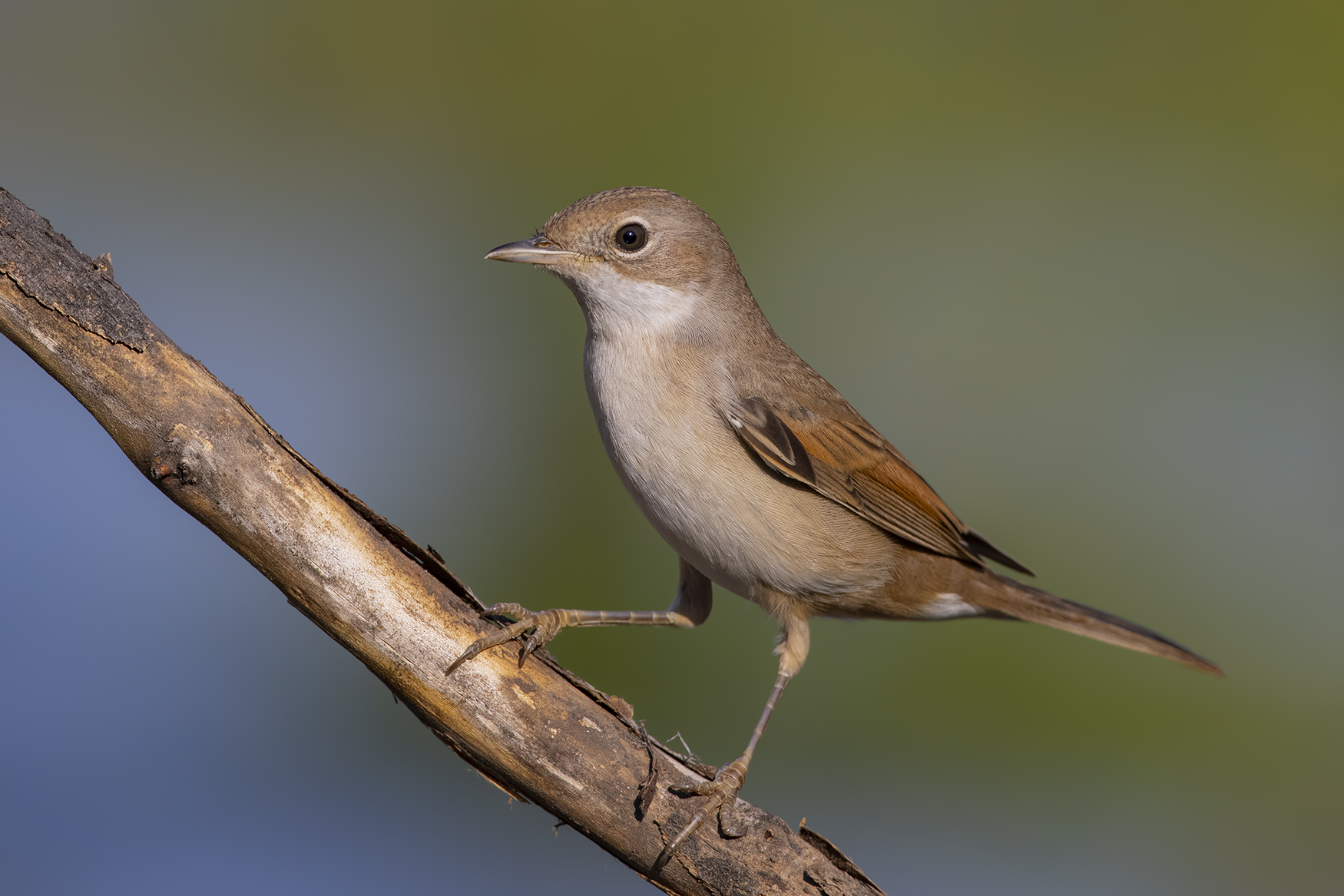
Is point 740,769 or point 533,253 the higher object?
point 533,253

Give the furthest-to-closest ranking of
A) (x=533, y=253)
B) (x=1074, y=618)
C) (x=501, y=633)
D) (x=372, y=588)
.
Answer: (x=1074, y=618), (x=533, y=253), (x=501, y=633), (x=372, y=588)

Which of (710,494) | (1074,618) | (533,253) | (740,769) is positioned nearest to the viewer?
(740,769)

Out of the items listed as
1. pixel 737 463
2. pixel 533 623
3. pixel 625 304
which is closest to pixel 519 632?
pixel 533 623

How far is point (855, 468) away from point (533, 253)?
1167 mm

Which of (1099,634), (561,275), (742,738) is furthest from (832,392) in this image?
(742,738)

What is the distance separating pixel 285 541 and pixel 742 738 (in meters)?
3.48

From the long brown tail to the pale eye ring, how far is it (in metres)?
1.56

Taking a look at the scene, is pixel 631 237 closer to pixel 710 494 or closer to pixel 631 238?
pixel 631 238

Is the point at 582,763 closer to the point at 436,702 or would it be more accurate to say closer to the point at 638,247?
the point at 436,702

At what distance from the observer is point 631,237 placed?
2.80m

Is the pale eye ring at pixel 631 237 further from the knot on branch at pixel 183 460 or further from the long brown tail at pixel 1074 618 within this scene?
the long brown tail at pixel 1074 618

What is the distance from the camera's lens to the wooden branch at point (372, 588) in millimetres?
Answer: 1819

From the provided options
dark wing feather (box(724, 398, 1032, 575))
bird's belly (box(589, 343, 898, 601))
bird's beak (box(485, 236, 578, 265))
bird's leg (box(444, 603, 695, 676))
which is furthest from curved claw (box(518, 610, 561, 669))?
bird's beak (box(485, 236, 578, 265))

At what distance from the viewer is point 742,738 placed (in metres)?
4.92
